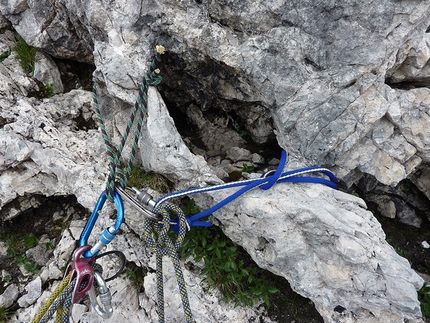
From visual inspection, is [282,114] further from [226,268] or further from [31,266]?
[31,266]

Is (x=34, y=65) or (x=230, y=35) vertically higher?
(x=230, y=35)

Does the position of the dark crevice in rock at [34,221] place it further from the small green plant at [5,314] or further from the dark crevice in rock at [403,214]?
the dark crevice in rock at [403,214]

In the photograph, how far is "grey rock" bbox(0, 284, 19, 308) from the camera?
3613mm

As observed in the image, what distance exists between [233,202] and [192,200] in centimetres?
53

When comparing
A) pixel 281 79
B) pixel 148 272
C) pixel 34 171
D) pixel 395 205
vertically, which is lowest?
pixel 148 272

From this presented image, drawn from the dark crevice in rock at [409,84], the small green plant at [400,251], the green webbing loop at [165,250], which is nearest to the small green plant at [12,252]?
the green webbing loop at [165,250]

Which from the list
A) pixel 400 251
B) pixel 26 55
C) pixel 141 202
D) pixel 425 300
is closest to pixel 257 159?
pixel 141 202

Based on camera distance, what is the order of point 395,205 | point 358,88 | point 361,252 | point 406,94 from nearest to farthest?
1. point 361,252
2. point 358,88
3. point 406,94
4. point 395,205

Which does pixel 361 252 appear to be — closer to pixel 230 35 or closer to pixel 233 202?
pixel 233 202

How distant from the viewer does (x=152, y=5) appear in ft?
10.4

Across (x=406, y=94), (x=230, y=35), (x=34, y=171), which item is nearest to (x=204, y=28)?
(x=230, y=35)

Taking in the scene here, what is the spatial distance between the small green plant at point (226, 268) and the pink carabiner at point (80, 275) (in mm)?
1110

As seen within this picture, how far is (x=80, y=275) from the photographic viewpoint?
2.41 m

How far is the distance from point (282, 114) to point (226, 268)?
1.71m
